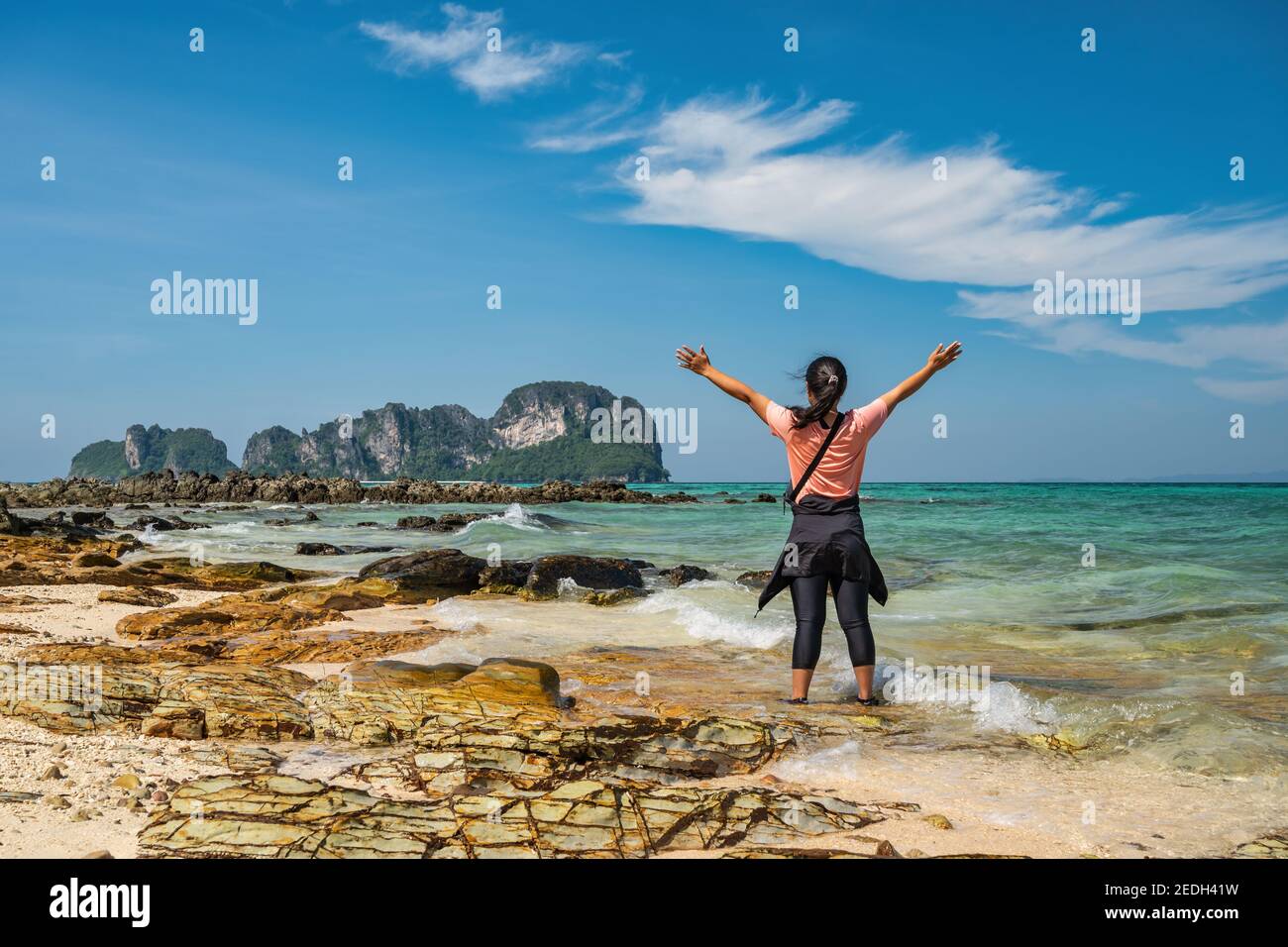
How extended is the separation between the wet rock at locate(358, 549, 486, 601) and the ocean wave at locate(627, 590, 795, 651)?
3.51 metres

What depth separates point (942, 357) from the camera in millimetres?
5590

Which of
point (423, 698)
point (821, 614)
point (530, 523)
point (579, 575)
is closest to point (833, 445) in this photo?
point (821, 614)

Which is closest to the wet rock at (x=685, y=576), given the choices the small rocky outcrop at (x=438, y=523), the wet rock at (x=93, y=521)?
the small rocky outcrop at (x=438, y=523)

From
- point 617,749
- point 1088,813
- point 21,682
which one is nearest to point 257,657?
point 21,682

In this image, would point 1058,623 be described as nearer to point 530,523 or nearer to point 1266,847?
point 1266,847

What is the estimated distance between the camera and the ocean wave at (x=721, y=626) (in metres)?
10.1

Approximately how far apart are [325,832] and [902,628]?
9.06m

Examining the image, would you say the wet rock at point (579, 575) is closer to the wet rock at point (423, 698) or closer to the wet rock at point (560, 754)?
the wet rock at point (423, 698)

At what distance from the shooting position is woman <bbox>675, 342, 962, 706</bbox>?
582 cm

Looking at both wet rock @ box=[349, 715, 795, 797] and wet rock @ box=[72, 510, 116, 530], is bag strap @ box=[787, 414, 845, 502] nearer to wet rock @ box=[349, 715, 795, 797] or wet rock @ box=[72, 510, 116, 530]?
wet rock @ box=[349, 715, 795, 797]

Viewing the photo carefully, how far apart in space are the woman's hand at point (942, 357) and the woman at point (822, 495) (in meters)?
0.14

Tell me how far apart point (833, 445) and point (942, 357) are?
948 millimetres

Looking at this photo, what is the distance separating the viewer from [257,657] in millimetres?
8195

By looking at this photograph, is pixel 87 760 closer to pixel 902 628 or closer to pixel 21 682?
pixel 21 682
